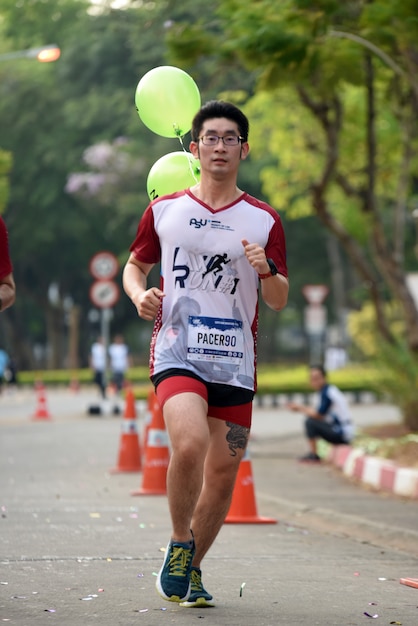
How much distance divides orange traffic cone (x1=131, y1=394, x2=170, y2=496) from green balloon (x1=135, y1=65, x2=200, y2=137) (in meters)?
4.62

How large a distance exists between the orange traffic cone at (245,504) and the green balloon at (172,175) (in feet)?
10.1

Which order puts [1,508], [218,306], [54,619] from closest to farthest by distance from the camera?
[54,619] < [218,306] < [1,508]

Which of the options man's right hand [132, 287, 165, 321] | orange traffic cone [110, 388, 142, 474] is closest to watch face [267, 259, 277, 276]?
man's right hand [132, 287, 165, 321]

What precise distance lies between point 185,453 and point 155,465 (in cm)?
605

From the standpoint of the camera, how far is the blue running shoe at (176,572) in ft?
19.4

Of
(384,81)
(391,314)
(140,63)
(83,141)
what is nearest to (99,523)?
(384,81)

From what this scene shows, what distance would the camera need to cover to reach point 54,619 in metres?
5.67

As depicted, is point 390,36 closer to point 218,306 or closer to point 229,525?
point 229,525

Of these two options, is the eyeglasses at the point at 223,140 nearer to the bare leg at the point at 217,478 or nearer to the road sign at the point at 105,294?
the bare leg at the point at 217,478

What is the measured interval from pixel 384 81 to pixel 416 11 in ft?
23.0

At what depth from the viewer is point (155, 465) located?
464 inches

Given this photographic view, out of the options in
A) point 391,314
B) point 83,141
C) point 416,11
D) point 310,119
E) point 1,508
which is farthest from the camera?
point 83,141

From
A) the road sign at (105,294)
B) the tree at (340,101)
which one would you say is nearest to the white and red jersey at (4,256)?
the tree at (340,101)

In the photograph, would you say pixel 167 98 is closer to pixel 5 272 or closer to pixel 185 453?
pixel 5 272
